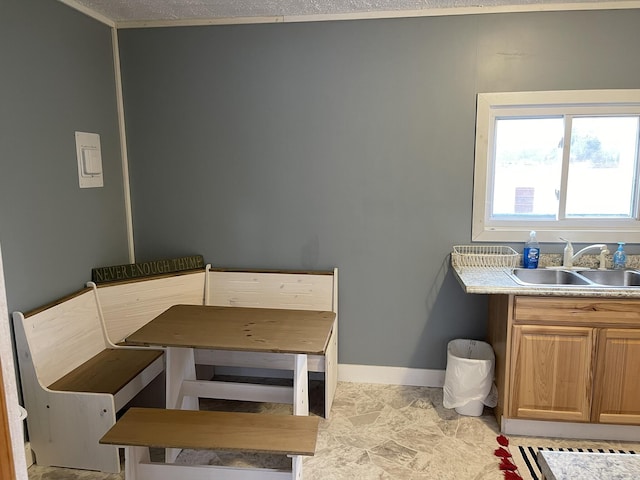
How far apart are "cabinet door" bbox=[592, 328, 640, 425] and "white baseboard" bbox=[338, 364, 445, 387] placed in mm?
1002

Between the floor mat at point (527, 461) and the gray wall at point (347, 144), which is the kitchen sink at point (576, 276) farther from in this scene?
the floor mat at point (527, 461)

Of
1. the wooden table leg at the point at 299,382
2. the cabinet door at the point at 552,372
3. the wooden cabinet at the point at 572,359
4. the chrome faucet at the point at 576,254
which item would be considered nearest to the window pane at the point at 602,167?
the chrome faucet at the point at 576,254

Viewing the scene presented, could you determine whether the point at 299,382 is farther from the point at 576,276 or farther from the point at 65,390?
the point at 576,276

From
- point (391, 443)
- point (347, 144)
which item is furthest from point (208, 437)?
point (347, 144)

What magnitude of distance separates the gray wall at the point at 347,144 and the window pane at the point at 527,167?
224 mm

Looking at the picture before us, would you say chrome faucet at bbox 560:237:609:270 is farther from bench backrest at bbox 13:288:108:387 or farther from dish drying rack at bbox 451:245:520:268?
bench backrest at bbox 13:288:108:387

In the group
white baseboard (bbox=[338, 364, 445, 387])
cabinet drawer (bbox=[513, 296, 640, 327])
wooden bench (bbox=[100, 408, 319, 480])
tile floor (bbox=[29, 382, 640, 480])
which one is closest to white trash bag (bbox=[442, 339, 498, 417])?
tile floor (bbox=[29, 382, 640, 480])

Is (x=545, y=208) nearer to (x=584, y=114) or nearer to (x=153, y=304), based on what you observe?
(x=584, y=114)

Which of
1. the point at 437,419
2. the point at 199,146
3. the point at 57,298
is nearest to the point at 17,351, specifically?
the point at 57,298

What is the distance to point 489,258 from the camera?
311cm

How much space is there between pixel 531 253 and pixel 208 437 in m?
2.27

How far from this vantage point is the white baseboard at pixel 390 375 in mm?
3328

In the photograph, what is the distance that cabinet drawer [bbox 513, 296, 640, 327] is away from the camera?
99.7 inches

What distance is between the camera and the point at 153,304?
10.5ft
